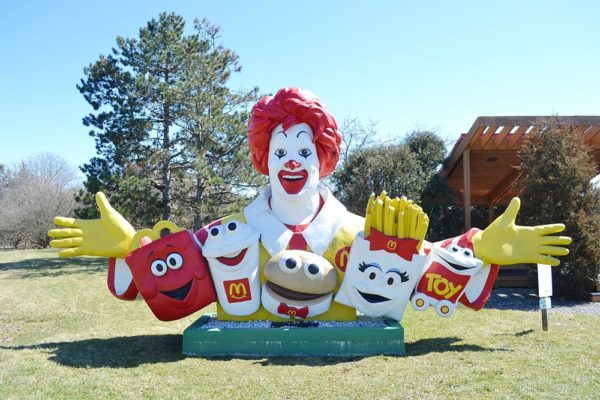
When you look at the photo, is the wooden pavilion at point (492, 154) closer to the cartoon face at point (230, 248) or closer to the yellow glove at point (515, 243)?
the yellow glove at point (515, 243)

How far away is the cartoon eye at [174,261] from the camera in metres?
6.20

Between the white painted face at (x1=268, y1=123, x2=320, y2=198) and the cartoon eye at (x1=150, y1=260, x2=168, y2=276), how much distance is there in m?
1.72

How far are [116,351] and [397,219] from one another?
12.9 ft

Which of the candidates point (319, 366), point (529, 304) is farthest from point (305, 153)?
point (529, 304)

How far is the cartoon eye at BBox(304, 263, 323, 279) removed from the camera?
6012mm

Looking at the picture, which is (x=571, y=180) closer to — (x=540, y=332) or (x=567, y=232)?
(x=567, y=232)

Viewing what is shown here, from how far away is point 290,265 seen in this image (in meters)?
6.00

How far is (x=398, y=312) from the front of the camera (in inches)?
248

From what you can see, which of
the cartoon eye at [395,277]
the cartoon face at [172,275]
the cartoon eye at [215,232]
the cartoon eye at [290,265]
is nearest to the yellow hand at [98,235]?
the cartoon face at [172,275]

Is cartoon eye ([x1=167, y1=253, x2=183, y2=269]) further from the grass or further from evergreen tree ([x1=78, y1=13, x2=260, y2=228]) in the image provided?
evergreen tree ([x1=78, y1=13, x2=260, y2=228])

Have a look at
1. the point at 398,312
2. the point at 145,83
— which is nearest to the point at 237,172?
the point at 145,83

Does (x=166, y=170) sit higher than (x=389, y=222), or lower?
higher

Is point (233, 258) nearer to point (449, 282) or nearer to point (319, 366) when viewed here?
point (319, 366)

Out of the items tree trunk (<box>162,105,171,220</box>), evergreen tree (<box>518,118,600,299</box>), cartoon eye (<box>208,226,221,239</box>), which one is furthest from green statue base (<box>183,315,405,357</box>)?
tree trunk (<box>162,105,171,220</box>)
